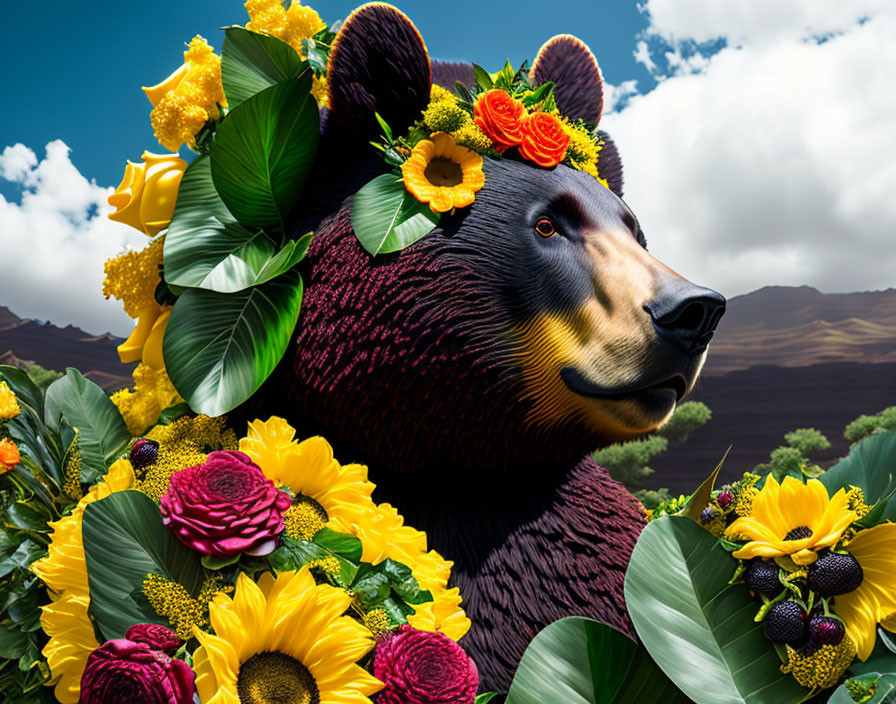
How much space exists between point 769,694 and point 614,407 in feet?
1.37

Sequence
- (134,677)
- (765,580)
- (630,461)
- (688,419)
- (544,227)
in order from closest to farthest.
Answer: (134,677) → (765,580) → (544,227) → (630,461) → (688,419)

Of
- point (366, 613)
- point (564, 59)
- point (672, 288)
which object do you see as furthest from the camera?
point (564, 59)

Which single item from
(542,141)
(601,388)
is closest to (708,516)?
(601,388)

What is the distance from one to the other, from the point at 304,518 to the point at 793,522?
66 centimetres

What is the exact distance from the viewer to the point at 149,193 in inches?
50.6

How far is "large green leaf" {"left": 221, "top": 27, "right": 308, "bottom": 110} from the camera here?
1.24 m

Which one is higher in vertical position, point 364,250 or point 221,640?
point 364,250

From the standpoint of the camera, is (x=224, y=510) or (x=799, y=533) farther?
(x=799, y=533)

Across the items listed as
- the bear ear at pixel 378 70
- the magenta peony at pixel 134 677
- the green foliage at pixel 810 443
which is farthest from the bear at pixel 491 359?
the green foliage at pixel 810 443

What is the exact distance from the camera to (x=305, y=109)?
1.21 m

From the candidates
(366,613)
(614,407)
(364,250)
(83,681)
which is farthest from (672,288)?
(83,681)

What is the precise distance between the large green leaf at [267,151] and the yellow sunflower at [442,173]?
197 millimetres

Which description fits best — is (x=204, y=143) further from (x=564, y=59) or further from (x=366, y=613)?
(x=366, y=613)

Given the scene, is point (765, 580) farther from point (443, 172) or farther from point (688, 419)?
point (688, 419)
